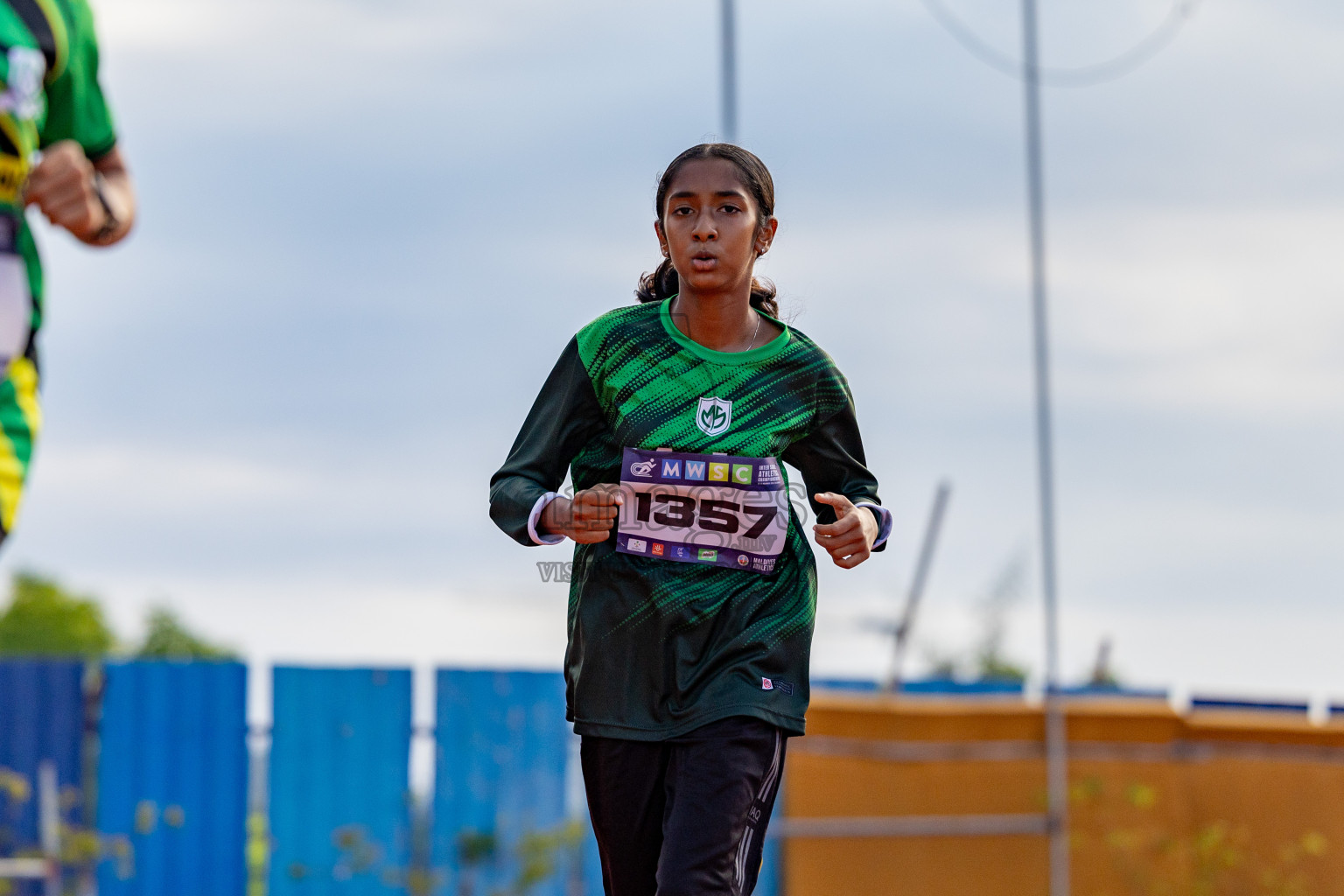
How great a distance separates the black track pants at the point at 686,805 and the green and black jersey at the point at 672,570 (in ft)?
0.16

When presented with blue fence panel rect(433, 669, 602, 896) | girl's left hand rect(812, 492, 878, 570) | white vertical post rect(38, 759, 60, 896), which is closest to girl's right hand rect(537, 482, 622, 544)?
girl's left hand rect(812, 492, 878, 570)

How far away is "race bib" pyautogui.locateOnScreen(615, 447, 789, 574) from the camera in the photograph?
3783 mm

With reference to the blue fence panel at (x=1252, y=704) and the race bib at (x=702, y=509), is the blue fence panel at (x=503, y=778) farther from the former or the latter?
the race bib at (x=702, y=509)

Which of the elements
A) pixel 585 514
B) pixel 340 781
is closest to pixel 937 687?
pixel 340 781

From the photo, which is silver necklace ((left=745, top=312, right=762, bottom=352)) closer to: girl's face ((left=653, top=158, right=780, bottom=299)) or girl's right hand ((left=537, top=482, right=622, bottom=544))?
girl's face ((left=653, top=158, right=780, bottom=299))

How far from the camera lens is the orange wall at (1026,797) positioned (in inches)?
429

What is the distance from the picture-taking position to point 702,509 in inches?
149

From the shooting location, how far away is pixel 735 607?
3828 millimetres

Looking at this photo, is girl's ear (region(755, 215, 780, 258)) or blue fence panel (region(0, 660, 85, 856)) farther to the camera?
blue fence panel (region(0, 660, 85, 856))

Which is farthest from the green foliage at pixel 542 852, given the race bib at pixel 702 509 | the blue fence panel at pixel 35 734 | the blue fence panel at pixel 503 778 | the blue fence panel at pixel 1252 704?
the race bib at pixel 702 509

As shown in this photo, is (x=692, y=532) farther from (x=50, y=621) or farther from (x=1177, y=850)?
(x=50, y=621)

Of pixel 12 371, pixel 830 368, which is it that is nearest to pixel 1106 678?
pixel 830 368

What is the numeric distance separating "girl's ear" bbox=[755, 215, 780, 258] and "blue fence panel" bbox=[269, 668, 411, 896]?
6.87 metres

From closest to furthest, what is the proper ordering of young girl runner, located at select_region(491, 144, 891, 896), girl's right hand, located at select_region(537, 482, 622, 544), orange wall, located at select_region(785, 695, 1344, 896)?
girl's right hand, located at select_region(537, 482, 622, 544) < young girl runner, located at select_region(491, 144, 891, 896) < orange wall, located at select_region(785, 695, 1344, 896)
